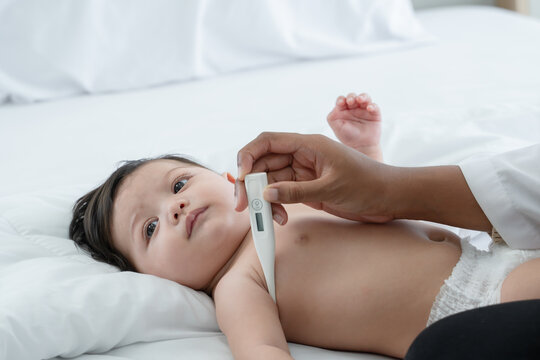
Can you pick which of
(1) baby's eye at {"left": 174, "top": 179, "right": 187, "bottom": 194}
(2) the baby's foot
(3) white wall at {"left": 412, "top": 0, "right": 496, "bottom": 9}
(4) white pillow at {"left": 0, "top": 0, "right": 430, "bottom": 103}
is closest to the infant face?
(1) baby's eye at {"left": 174, "top": 179, "right": 187, "bottom": 194}

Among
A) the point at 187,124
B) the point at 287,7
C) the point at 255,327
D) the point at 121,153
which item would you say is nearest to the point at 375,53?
the point at 287,7

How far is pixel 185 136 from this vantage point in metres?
1.67

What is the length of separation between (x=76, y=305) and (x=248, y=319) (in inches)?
9.9

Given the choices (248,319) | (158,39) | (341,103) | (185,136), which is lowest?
(248,319)

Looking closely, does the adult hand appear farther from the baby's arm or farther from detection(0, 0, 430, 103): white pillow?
detection(0, 0, 430, 103): white pillow

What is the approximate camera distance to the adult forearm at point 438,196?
97 centimetres

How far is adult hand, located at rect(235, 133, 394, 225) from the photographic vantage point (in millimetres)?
921

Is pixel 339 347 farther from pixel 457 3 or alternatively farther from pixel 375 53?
pixel 457 3

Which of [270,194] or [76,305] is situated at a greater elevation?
[270,194]

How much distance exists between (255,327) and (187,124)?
2.96 ft

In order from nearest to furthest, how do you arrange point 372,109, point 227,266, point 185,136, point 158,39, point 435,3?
point 227,266 < point 372,109 < point 185,136 < point 158,39 < point 435,3

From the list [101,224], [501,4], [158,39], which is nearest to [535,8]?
[501,4]

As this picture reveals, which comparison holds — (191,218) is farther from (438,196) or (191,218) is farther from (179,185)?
(438,196)

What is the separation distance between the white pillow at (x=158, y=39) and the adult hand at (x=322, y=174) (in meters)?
1.13
